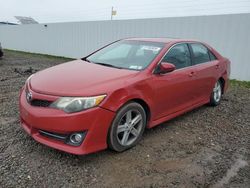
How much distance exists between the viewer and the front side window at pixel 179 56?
4414 mm

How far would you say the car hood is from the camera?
129 inches

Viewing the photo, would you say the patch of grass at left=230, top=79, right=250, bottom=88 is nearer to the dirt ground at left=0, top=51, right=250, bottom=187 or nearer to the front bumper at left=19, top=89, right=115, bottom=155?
the dirt ground at left=0, top=51, right=250, bottom=187

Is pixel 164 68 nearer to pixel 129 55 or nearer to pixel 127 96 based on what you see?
pixel 129 55

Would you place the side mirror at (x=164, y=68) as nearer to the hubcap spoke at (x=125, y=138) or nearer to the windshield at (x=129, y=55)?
the windshield at (x=129, y=55)

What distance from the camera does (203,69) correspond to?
516 cm

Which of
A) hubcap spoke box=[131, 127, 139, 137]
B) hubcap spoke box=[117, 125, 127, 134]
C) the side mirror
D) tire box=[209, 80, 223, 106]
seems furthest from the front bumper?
tire box=[209, 80, 223, 106]

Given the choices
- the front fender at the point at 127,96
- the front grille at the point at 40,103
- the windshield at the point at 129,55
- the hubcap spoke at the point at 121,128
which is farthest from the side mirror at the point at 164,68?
the front grille at the point at 40,103

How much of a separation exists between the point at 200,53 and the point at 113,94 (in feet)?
8.81

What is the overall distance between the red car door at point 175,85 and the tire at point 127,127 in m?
0.37

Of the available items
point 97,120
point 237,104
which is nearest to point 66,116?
point 97,120

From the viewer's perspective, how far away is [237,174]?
3.35 metres

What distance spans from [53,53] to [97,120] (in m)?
14.7

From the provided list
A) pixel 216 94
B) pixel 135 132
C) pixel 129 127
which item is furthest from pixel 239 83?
pixel 129 127

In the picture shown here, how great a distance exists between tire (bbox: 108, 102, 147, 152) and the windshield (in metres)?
0.65
